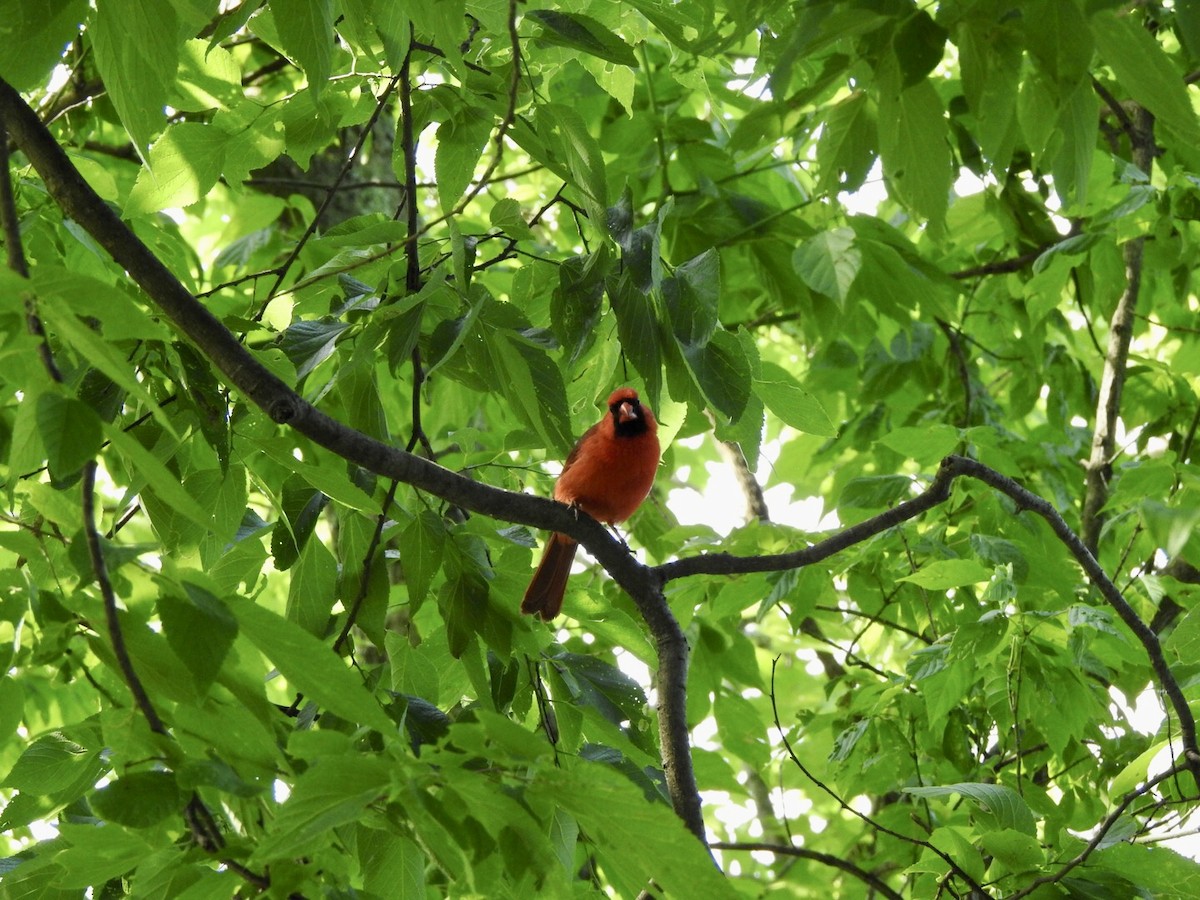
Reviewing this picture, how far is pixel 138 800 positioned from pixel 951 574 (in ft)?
7.48

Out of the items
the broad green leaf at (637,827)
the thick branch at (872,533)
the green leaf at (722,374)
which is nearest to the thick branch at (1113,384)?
the thick branch at (872,533)

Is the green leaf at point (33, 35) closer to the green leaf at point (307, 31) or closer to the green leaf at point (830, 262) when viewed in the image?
the green leaf at point (307, 31)

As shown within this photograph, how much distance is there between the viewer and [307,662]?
4.66 ft

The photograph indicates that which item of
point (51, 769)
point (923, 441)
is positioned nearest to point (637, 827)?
point (51, 769)

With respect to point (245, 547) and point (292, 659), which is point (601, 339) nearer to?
point (245, 547)

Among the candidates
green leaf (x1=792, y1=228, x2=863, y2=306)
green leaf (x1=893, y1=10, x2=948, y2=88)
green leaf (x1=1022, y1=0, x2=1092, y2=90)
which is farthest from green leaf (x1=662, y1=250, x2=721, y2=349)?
green leaf (x1=792, y1=228, x2=863, y2=306)

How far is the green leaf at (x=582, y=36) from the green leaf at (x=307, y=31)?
33 cm

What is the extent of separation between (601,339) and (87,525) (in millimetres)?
1186

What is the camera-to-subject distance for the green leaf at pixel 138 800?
57.7 inches

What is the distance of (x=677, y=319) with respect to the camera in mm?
1854

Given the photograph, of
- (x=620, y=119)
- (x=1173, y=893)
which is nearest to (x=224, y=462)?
(x=1173, y=893)

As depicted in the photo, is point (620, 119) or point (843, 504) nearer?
point (843, 504)

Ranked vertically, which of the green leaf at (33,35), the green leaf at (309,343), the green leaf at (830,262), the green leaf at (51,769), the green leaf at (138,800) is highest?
the green leaf at (830,262)

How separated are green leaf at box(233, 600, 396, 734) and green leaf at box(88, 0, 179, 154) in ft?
2.69
